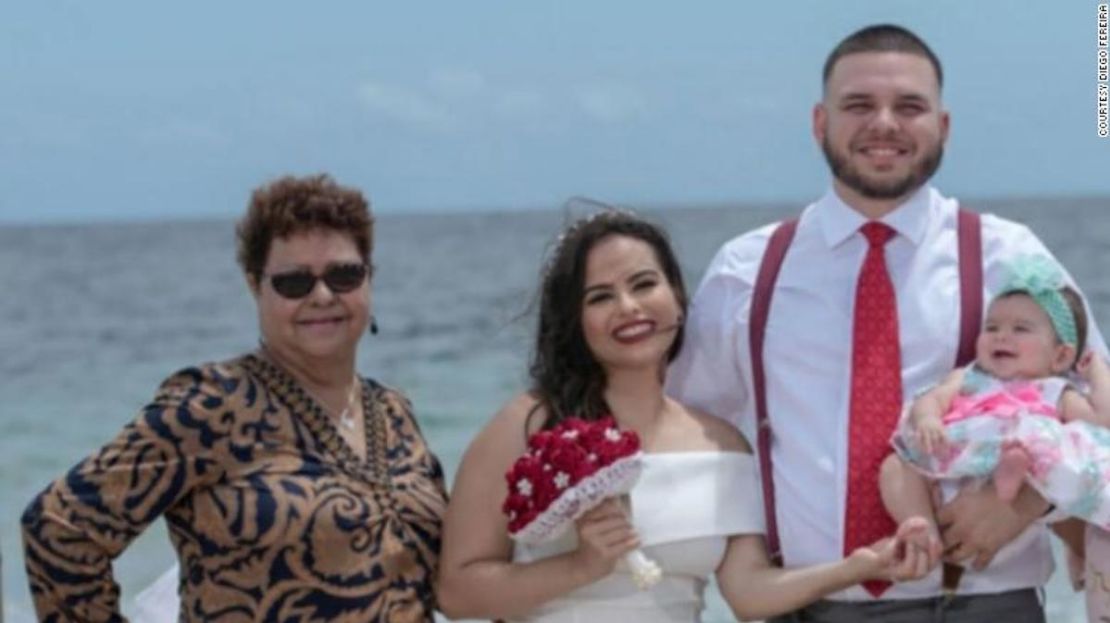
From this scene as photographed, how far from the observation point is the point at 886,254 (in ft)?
15.9

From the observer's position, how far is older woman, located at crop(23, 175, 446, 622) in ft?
14.4

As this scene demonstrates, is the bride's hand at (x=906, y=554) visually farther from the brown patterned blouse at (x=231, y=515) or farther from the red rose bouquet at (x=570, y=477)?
the brown patterned blouse at (x=231, y=515)

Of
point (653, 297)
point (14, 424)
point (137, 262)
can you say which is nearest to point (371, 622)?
point (653, 297)

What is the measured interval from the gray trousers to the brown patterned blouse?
105 cm

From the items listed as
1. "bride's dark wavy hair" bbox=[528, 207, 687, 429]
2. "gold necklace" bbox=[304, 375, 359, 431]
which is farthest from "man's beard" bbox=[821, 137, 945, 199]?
"gold necklace" bbox=[304, 375, 359, 431]

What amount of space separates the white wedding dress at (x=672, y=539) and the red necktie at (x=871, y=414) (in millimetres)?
241

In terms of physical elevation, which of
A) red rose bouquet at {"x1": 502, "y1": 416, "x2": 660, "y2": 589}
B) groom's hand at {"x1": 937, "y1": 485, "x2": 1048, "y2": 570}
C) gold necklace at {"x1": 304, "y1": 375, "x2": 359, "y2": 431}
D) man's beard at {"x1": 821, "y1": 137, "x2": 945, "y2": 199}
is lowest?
groom's hand at {"x1": 937, "y1": 485, "x2": 1048, "y2": 570}

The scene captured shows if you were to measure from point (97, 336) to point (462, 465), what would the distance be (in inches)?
948

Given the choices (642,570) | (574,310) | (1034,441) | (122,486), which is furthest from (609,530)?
(122,486)

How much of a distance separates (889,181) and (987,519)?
0.83 meters

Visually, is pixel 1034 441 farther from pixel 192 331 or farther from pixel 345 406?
pixel 192 331

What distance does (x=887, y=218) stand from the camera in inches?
191

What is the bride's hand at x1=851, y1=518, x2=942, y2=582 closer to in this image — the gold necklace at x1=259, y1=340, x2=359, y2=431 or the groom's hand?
the groom's hand

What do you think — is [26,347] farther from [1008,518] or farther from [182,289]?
[1008,518]
